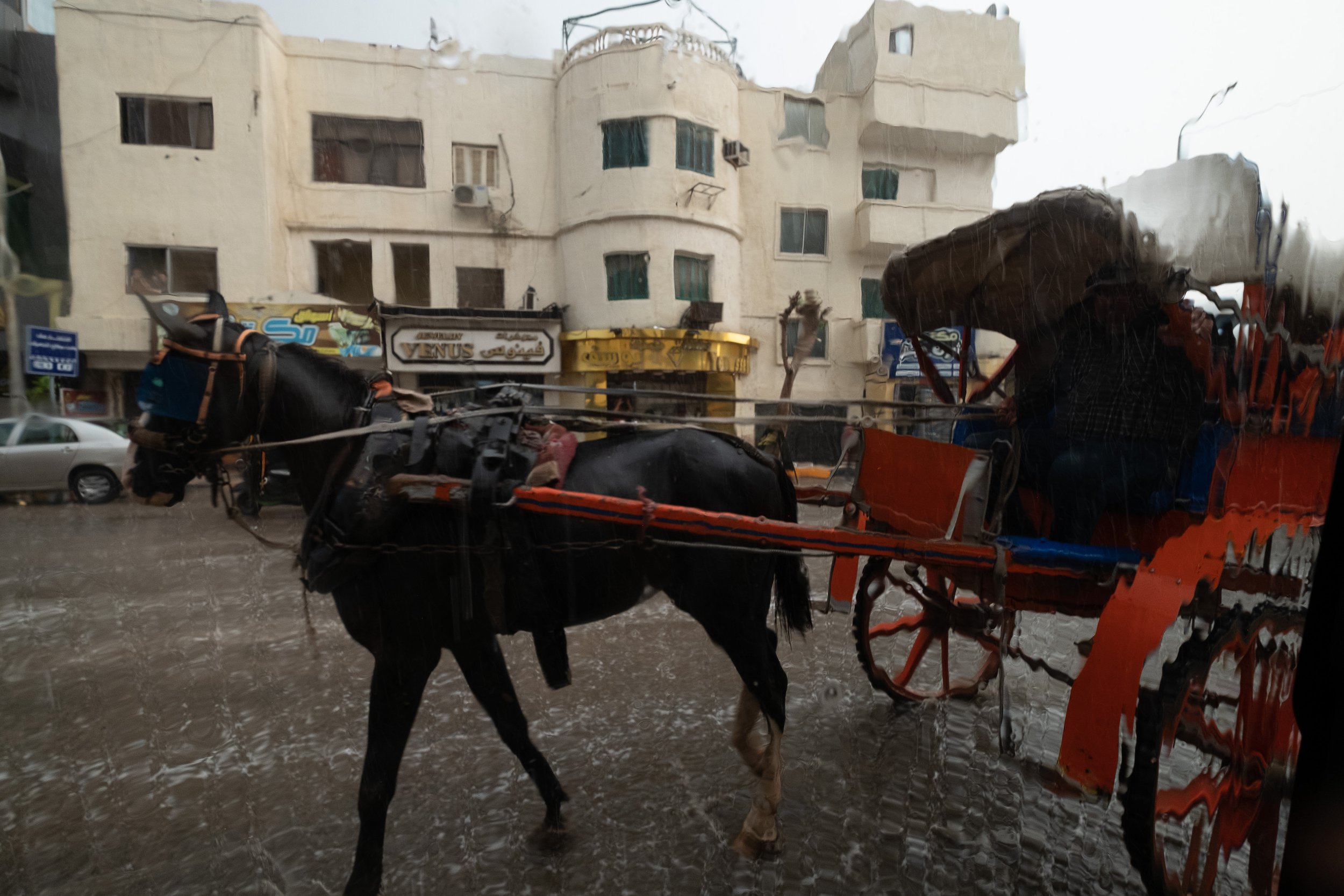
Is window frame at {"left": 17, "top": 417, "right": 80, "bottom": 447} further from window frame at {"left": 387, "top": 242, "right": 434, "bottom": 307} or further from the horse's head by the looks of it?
the horse's head

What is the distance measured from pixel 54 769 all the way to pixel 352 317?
25.9 ft

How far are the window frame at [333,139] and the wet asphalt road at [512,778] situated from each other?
5.11m

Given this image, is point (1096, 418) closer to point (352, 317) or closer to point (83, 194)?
point (83, 194)

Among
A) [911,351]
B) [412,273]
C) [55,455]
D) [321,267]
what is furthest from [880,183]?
[55,455]

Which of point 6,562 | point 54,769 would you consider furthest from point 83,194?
point 54,769

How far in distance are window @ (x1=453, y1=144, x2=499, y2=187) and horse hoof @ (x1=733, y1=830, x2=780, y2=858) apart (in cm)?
686

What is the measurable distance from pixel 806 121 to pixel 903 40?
87 centimetres

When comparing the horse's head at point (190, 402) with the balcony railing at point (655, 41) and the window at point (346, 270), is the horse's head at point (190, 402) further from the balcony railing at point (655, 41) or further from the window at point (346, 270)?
the window at point (346, 270)

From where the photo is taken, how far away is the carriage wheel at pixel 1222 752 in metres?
1.70

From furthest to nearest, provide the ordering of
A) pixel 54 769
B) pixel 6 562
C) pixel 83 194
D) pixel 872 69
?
pixel 6 562 → pixel 83 194 → pixel 872 69 → pixel 54 769

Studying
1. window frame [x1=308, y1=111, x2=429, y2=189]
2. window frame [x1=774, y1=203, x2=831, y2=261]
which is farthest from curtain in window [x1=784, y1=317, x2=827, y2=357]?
window frame [x1=308, y1=111, x2=429, y2=189]

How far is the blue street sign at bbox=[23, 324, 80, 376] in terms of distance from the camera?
3412mm

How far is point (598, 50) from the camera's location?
5875mm

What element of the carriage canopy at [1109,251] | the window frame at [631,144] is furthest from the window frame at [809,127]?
the carriage canopy at [1109,251]
